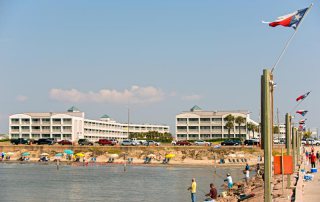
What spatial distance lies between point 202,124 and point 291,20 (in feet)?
541

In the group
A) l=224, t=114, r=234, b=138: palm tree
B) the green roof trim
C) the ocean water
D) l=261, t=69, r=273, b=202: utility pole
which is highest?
Result: the green roof trim

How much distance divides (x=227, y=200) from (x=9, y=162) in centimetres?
6650

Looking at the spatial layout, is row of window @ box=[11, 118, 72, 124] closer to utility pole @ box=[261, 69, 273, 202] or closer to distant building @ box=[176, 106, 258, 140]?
distant building @ box=[176, 106, 258, 140]

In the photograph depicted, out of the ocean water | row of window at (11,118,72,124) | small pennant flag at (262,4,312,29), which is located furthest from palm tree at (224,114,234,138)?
small pennant flag at (262,4,312,29)

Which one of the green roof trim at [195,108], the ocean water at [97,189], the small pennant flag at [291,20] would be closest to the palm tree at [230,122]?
the green roof trim at [195,108]

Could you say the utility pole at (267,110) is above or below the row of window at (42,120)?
below

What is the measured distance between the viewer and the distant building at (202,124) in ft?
585

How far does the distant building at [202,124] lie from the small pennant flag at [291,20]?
159m

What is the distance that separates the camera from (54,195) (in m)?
44.2

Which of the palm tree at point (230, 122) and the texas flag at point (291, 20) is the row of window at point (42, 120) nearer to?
the palm tree at point (230, 122)

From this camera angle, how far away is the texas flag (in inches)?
680

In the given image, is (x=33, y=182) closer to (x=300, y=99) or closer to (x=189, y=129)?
(x=300, y=99)

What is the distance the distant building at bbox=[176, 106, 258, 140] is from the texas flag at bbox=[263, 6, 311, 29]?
15862 centimetres

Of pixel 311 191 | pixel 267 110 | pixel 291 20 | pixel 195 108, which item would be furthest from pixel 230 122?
pixel 267 110
